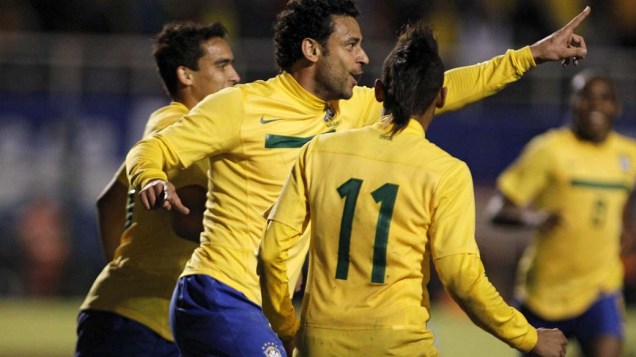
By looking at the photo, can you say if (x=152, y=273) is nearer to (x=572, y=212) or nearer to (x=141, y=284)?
(x=141, y=284)

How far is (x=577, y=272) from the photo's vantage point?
9992mm

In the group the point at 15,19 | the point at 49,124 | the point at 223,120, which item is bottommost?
the point at 49,124

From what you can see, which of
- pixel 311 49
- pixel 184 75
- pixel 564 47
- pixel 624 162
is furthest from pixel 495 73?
pixel 624 162

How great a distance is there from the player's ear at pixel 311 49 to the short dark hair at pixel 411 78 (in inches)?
42.5

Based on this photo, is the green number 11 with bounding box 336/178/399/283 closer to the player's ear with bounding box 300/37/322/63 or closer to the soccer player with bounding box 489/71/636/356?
the player's ear with bounding box 300/37/322/63

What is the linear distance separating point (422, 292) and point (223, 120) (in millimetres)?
1329

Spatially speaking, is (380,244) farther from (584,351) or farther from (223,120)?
(584,351)

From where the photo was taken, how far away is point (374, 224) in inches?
206

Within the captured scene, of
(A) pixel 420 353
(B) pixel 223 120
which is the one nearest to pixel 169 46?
(B) pixel 223 120

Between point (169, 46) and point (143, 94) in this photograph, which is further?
point (143, 94)

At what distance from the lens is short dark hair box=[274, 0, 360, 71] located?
21.0ft

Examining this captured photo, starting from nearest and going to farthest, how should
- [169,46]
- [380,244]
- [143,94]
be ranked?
[380,244]
[169,46]
[143,94]

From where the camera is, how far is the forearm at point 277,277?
5.36 meters

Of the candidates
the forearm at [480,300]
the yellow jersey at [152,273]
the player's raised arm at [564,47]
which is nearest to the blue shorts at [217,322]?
the yellow jersey at [152,273]
